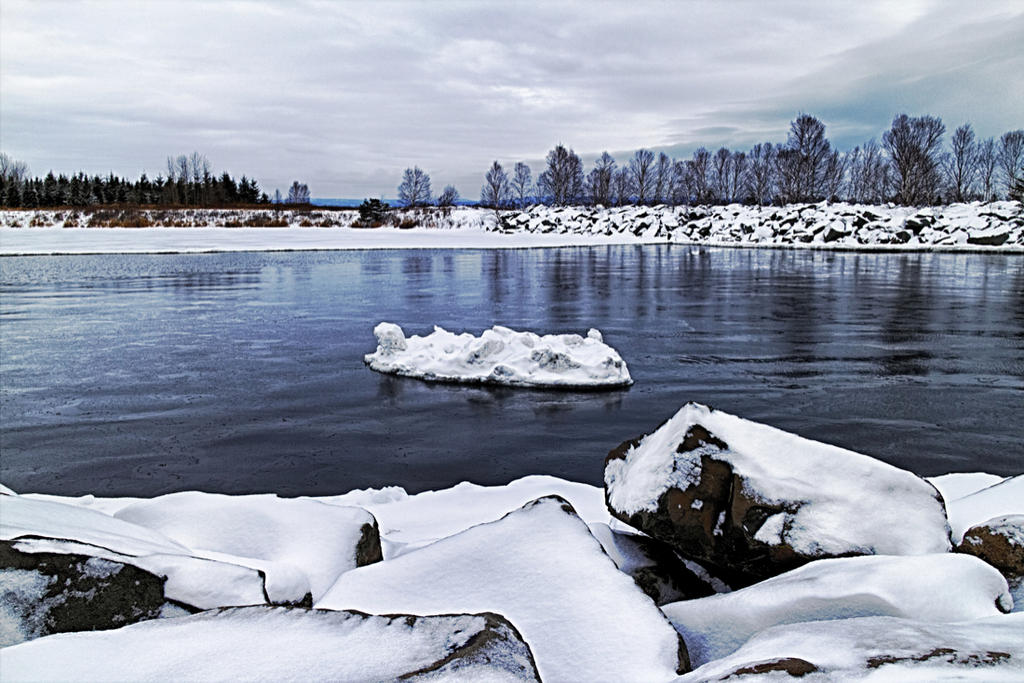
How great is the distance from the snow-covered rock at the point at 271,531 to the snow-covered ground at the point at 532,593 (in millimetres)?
10

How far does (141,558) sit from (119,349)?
334 inches

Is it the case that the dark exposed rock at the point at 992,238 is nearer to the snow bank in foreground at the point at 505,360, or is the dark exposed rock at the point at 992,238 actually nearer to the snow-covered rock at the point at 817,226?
the snow-covered rock at the point at 817,226

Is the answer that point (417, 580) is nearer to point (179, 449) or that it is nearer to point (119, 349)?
point (179, 449)

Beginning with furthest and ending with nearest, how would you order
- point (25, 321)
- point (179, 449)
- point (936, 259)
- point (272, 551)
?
point (936, 259), point (25, 321), point (179, 449), point (272, 551)

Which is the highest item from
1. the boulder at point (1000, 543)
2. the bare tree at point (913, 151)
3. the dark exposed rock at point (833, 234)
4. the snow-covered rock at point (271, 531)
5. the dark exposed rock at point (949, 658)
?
the bare tree at point (913, 151)

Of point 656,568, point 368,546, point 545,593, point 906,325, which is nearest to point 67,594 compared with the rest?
point 368,546

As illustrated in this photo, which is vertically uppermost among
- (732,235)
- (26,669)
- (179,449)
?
(732,235)

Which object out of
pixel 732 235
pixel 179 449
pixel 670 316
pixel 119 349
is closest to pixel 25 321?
pixel 119 349

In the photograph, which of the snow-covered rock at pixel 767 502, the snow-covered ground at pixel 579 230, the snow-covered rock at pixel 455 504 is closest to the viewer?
the snow-covered rock at pixel 767 502

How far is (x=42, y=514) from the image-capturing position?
2.85 m

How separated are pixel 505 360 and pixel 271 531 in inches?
210

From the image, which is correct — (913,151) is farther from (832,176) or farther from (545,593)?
(545,593)

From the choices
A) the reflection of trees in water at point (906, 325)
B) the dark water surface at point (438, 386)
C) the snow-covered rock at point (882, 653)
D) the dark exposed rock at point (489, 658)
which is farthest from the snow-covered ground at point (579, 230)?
the snow-covered rock at point (882, 653)

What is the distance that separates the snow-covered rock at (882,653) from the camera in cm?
171
